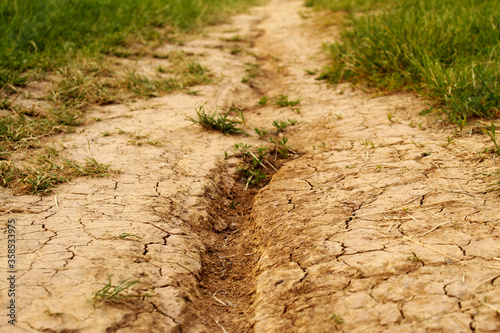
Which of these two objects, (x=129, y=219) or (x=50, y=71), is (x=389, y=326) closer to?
(x=129, y=219)

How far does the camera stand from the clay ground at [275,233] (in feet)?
5.05

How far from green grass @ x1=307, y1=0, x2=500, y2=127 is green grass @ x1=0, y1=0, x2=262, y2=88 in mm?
2362

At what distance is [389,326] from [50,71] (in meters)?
3.50

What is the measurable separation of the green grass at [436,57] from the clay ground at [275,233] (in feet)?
0.69

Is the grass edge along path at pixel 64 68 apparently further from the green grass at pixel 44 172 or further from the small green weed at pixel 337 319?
the small green weed at pixel 337 319

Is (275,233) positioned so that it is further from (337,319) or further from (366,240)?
(337,319)

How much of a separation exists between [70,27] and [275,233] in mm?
3530

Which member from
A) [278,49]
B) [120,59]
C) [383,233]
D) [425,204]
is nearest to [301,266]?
[383,233]

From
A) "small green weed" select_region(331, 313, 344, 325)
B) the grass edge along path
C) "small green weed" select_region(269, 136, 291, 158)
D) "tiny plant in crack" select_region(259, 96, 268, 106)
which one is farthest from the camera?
"tiny plant in crack" select_region(259, 96, 268, 106)

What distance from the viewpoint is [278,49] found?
5281 mm

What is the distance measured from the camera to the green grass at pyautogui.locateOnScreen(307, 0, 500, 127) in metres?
2.86

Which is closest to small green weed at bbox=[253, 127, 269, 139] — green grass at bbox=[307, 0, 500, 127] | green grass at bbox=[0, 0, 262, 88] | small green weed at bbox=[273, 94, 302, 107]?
small green weed at bbox=[273, 94, 302, 107]

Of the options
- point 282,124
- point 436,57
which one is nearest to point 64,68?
point 282,124

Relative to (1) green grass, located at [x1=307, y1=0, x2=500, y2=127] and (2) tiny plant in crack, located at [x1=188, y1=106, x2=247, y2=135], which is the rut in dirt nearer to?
(1) green grass, located at [x1=307, y1=0, x2=500, y2=127]
